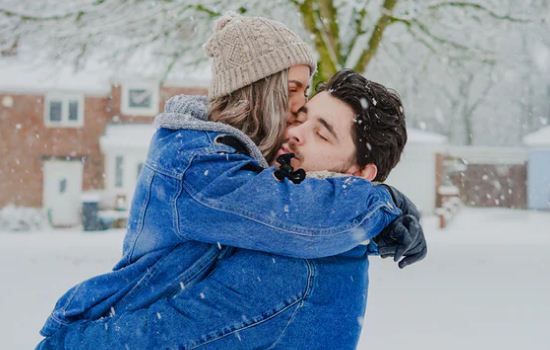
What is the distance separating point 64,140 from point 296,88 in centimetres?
2485

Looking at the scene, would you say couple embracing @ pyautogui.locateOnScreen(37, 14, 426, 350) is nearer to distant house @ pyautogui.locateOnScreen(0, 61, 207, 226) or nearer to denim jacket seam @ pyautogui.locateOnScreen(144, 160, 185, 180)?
denim jacket seam @ pyautogui.locateOnScreen(144, 160, 185, 180)

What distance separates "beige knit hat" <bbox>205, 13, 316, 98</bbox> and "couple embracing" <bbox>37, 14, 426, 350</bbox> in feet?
0.38

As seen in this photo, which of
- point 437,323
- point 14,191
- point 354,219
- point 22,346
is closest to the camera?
point 354,219

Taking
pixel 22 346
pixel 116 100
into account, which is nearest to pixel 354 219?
pixel 22 346

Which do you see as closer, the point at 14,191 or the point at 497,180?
the point at 14,191

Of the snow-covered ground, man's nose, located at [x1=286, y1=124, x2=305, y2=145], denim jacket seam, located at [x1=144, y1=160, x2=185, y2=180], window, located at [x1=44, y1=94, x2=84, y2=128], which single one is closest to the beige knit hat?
man's nose, located at [x1=286, y1=124, x2=305, y2=145]

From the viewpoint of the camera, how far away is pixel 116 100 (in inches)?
1021

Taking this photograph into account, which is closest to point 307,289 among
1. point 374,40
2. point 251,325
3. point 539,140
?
point 251,325

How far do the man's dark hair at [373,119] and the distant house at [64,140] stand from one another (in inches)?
928

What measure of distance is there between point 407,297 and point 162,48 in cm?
616

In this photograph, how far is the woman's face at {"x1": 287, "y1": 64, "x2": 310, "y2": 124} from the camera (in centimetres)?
215

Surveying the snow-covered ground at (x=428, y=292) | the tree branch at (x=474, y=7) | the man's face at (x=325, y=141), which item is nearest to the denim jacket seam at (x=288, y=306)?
the man's face at (x=325, y=141)

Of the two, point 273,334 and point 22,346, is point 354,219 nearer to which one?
point 273,334

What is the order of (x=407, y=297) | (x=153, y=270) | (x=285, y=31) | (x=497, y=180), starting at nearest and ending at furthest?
(x=153, y=270)
(x=285, y=31)
(x=407, y=297)
(x=497, y=180)
